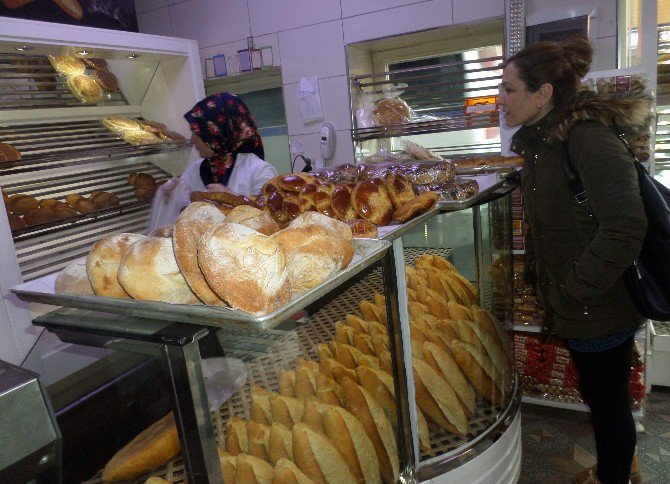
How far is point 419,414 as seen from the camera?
4.35 ft

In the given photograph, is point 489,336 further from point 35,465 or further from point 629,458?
point 35,465

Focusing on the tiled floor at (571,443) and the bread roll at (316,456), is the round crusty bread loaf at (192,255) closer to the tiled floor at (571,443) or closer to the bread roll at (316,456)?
the bread roll at (316,456)

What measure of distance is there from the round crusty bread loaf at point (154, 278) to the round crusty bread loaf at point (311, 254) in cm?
17

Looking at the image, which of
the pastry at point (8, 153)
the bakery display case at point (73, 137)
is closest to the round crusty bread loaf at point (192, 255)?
the bakery display case at point (73, 137)

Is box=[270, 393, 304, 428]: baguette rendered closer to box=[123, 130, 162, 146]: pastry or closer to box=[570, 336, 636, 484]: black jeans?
box=[570, 336, 636, 484]: black jeans

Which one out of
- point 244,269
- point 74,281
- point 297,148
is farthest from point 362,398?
point 297,148

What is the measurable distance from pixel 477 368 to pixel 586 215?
0.64 m

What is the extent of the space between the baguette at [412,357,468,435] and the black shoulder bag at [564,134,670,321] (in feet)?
2.46

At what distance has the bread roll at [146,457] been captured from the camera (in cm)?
85

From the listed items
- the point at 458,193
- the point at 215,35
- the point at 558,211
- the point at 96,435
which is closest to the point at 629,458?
the point at 558,211

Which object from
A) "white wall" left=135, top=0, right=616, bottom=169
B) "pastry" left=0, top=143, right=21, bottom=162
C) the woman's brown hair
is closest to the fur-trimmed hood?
the woman's brown hair

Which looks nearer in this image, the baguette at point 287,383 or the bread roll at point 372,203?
the baguette at point 287,383

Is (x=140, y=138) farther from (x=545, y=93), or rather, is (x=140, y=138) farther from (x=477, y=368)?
(x=477, y=368)

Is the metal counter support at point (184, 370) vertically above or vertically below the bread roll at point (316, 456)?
above
